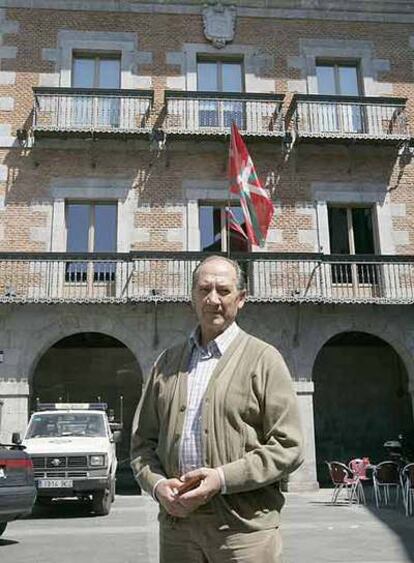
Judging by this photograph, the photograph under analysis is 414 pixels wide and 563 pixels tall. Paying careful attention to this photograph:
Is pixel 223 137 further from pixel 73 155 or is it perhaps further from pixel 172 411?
pixel 172 411

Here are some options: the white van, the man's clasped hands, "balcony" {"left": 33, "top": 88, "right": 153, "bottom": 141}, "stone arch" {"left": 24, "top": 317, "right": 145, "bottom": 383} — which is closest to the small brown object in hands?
the man's clasped hands

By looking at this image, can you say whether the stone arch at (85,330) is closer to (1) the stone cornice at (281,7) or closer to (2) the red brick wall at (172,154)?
(2) the red brick wall at (172,154)

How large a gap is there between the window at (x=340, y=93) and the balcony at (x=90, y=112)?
16.4 feet

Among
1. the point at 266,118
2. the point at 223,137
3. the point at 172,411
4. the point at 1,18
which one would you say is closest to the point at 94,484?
the point at 172,411

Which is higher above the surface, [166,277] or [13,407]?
[166,277]

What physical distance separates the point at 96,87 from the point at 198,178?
403 cm

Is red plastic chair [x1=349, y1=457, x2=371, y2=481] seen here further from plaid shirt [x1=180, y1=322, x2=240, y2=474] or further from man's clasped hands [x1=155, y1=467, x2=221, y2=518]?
man's clasped hands [x1=155, y1=467, x2=221, y2=518]

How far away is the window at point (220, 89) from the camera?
17234mm

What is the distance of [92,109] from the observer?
16.9m

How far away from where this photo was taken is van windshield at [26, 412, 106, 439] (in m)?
11.9

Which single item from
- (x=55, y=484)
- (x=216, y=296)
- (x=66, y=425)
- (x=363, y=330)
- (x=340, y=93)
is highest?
(x=340, y=93)

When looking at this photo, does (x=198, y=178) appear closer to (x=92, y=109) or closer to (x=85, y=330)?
(x=92, y=109)

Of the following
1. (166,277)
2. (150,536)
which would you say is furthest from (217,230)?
(150,536)

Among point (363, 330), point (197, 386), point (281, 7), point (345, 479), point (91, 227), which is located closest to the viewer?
point (197, 386)
